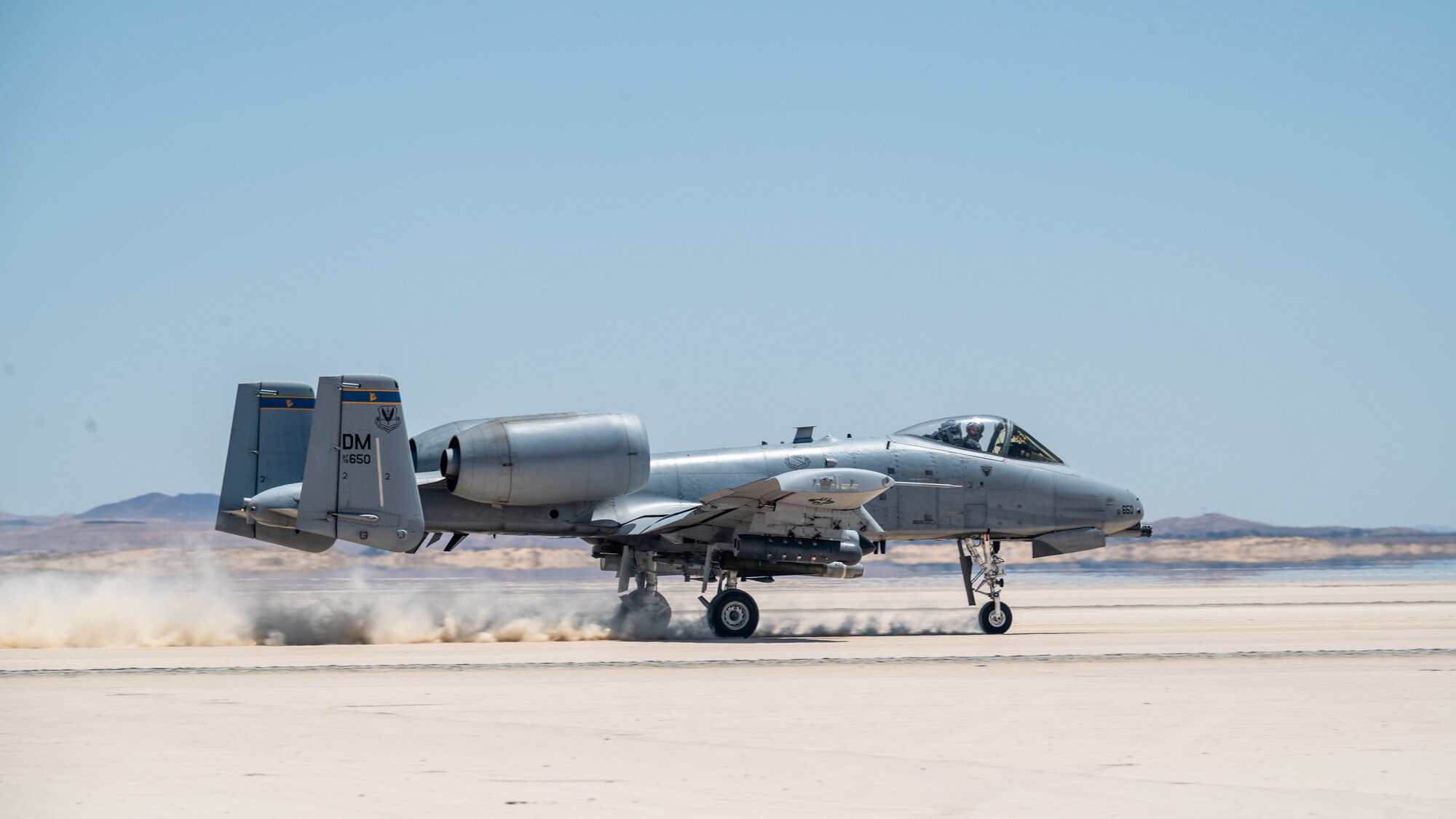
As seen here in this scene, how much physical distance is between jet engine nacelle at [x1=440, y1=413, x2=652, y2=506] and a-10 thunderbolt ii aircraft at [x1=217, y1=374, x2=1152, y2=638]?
0.08 ft

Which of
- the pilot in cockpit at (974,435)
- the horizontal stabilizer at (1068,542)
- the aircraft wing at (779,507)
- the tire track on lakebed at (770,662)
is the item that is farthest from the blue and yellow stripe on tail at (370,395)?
the horizontal stabilizer at (1068,542)

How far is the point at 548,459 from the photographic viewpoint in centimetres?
2120

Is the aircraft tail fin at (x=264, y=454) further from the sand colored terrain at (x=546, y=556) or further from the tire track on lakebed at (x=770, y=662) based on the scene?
the sand colored terrain at (x=546, y=556)

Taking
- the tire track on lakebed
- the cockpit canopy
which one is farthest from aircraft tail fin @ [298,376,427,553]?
the cockpit canopy

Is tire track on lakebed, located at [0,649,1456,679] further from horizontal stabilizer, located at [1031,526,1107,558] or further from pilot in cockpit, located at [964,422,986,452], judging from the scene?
pilot in cockpit, located at [964,422,986,452]

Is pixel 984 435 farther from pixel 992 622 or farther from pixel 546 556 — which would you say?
pixel 546 556

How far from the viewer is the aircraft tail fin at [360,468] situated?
19328 mm

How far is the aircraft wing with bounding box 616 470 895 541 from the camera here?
20.7 meters

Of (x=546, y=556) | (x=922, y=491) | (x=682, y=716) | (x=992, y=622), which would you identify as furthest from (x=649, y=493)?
(x=546, y=556)

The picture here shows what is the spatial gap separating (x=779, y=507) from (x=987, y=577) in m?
4.59

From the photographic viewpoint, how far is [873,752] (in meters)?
10.3

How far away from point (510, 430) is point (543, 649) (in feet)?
11.8

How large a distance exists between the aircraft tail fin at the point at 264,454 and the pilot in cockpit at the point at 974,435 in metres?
11.3

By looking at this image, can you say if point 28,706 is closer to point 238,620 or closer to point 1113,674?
point 238,620
